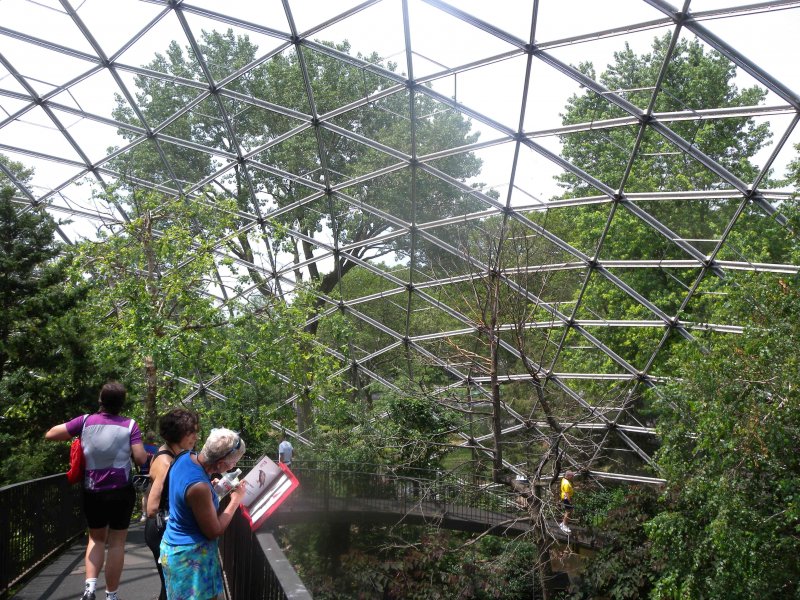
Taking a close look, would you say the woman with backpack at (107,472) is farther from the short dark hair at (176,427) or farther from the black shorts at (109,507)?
the short dark hair at (176,427)

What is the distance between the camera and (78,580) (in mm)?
9938

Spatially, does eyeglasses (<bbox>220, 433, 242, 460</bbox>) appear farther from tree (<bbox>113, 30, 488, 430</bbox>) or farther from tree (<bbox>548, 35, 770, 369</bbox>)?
tree (<bbox>548, 35, 770, 369</bbox>)

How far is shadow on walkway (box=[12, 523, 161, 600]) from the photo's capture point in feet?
29.9

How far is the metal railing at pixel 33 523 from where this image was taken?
28.8ft

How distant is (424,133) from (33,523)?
14.2m

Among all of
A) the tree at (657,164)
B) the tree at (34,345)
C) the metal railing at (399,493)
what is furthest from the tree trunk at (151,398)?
the tree at (657,164)

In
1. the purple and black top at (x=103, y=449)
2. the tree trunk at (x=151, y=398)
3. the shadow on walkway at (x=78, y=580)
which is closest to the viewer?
the purple and black top at (x=103, y=449)

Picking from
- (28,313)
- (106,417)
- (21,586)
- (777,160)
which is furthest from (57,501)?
(777,160)

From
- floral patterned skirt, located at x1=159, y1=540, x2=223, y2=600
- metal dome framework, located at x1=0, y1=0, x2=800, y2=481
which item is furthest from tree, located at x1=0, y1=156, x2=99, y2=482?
floral patterned skirt, located at x1=159, y1=540, x2=223, y2=600

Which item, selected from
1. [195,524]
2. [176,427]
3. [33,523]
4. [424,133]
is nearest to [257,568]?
[195,524]

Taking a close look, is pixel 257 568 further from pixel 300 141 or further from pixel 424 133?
pixel 300 141

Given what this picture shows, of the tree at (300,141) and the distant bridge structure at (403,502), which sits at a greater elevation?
the tree at (300,141)

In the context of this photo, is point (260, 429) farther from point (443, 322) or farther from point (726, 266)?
point (726, 266)

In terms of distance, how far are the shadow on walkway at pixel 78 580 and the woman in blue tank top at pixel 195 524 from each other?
4.00 metres
